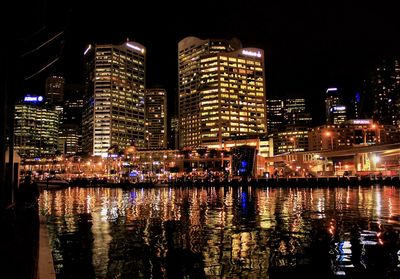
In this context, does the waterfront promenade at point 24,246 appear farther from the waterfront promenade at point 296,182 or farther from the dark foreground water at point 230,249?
the waterfront promenade at point 296,182

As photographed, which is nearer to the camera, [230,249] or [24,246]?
[24,246]

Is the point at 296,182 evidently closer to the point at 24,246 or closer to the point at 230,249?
the point at 230,249

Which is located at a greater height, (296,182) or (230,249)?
(230,249)

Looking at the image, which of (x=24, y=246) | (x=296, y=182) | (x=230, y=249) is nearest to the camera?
(x=24, y=246)

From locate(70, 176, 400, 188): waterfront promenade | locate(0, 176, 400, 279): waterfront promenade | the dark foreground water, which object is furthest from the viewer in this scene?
locate(70, 176, 400, 188): waterfront promenade

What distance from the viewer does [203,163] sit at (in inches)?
7549

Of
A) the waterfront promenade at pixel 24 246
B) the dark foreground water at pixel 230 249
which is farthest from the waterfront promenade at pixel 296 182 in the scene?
the waterfront promenade at pixel 24 246

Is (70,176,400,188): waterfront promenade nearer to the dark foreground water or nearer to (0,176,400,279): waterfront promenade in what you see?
the dark foreground water

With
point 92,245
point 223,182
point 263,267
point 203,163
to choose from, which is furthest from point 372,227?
point 203,163

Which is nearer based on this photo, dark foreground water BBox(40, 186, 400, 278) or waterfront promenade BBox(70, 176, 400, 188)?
dark foreground water BBox(40, 186, 400, 278)

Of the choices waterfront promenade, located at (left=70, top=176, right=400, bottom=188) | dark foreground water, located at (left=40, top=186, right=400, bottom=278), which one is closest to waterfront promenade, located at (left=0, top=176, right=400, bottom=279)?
dark foreground water, located at (left=40, top=186, right=400, bottom=278)

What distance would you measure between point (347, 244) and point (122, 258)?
8266mm

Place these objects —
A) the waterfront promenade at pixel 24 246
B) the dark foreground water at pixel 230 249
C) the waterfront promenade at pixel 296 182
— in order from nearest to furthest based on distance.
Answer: the waterfront promenade at pixel 24 246 < the dark foreground water at pixel 230 249 < the waterfront promenade at pixel 296 182

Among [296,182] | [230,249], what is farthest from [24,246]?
[296,182]
